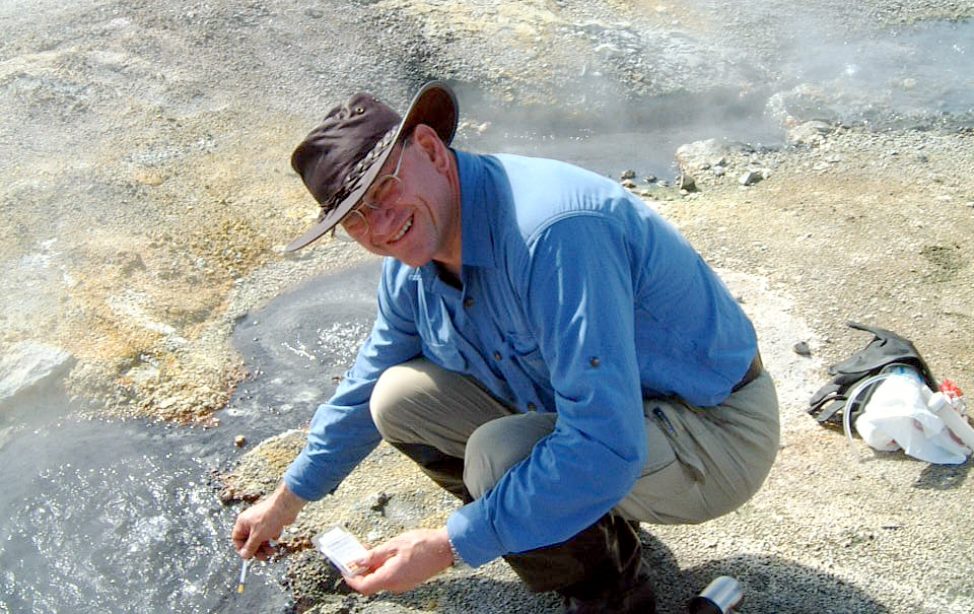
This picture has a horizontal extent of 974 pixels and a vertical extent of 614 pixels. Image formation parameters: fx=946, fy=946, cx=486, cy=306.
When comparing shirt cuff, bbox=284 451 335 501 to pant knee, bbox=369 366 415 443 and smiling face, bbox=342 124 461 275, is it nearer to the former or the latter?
pant knee, bbox=369 366 415 443

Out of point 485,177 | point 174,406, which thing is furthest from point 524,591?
point 174,406

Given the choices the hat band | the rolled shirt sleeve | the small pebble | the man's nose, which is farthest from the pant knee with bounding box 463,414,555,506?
the small pebble

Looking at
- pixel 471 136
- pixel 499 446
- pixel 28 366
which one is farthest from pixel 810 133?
pixel 28 366

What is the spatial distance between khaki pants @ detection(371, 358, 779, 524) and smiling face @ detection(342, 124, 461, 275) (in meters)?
0.46

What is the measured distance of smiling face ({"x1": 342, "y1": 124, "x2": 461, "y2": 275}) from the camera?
75.6 inches

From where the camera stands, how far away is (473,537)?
196 centimetres

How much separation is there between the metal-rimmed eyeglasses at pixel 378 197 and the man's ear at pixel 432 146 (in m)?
0.04

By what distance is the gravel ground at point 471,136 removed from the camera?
266 cm

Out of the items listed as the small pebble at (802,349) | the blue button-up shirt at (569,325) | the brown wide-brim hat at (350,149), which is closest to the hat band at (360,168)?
the brown wide-brim hat at (350,149)

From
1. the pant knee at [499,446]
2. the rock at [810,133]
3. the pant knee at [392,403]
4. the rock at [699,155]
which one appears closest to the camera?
the pant knee at [499,446]

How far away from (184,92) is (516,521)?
428 cm

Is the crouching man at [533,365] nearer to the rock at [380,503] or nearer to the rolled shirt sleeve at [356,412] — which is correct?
the rolled shirt sleeve at [356,412]

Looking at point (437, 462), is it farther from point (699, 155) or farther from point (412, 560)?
point (699, 155)

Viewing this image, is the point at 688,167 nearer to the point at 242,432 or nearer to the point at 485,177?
the point at 242,432
